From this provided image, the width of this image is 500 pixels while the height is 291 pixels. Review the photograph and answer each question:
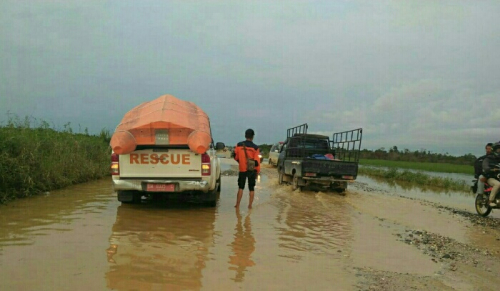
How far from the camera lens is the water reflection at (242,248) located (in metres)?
4.77

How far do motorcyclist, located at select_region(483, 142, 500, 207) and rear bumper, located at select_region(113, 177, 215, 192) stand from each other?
712 cm

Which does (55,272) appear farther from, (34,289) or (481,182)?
(481,182)

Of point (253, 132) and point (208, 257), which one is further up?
point (253, 132)

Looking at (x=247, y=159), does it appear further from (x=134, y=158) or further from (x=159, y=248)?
(x=159, y=248)

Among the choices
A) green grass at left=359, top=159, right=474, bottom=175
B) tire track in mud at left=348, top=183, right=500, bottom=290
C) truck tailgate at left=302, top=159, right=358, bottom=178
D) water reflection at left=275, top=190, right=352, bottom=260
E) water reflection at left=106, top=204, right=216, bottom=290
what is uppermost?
truck tailgate at left=302, top=159, right=358, bottom=178

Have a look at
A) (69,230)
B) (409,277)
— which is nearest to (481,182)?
(409,277)

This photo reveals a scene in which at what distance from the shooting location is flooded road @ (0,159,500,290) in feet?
14.2

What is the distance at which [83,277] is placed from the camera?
4.20 m

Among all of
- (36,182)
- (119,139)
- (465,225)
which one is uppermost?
(119,139)

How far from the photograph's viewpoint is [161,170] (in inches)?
320

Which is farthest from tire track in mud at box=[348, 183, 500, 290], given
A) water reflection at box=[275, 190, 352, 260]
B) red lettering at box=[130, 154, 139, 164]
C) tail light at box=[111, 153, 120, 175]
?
tail light at box=[111, 153, 120, 175]

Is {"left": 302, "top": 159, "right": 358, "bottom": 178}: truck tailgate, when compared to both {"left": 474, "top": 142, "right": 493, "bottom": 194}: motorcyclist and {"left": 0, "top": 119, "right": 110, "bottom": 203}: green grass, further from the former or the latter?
{"left": 0, "top": 119, "right": 110, "bottom": 203}: green grass

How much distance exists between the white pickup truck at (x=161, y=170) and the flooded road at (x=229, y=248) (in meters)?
0.60

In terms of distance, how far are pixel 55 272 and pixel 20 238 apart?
1894 mm
